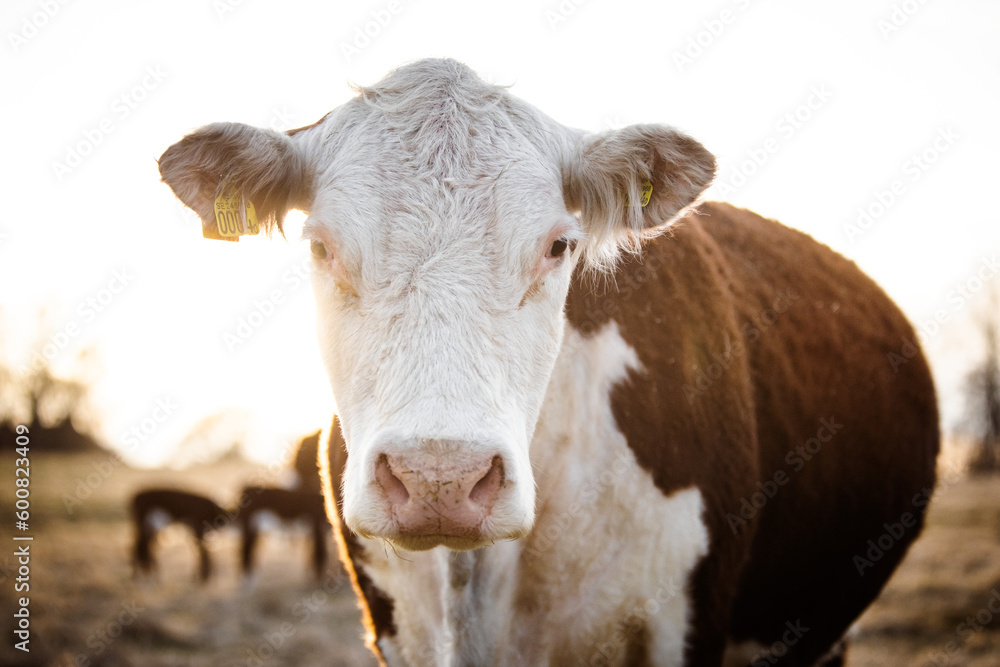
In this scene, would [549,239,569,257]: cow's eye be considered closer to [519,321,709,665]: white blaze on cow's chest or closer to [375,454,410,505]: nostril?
[519,321,709,665]: white blaze on cow's chest

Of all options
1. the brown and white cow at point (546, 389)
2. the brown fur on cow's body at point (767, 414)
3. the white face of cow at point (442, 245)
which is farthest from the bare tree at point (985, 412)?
the white face of cow at point (442, 245)

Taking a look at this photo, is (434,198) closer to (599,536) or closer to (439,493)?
(439,493)

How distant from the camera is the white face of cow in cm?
170

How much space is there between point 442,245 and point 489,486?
65 cm

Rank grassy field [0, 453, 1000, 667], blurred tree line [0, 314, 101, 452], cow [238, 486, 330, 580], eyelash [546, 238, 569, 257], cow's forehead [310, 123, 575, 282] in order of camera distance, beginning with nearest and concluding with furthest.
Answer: cow's forehead [310, 123, 575, 282]
eyelash [546, 238, 569, 257]
grassy field [0, 453, 1000, 667]
cow [238, 486, 330, 580]
blurred tree line [0, 314, 101, 452]

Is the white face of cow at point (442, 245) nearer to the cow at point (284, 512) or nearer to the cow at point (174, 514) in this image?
the cow at point (284, 512)

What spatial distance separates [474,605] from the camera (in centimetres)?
252

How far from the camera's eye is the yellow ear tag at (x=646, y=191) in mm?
2436

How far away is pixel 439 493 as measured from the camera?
1.63 meters

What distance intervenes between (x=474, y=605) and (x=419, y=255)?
1.29 metres

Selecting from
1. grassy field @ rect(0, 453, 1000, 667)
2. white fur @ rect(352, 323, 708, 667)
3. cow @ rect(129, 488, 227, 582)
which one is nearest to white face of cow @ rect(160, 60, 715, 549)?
white fur @ rect(352, 323, 708, 667)

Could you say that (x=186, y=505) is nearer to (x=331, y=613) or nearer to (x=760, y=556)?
(x=331, y=613)

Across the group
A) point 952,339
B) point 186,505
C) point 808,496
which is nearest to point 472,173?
point 808,496

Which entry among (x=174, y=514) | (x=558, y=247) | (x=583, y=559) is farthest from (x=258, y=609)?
(x=558, y=247)
